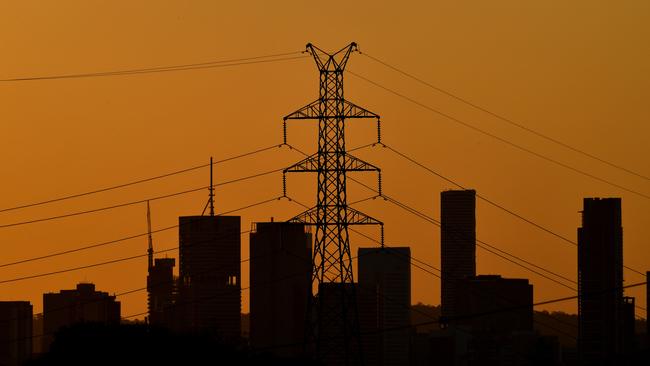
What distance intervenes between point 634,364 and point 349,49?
81539 millimetres

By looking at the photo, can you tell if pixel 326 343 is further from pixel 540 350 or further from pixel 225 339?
pixel 540 350

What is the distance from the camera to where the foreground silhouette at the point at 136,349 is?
112 m

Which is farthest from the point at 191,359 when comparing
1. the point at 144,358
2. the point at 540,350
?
the point at 540,350

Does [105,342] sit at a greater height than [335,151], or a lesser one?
lesser

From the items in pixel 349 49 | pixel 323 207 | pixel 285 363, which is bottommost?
pixel 285 363

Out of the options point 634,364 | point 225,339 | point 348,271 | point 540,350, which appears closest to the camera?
point 348,271

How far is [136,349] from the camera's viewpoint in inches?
4466

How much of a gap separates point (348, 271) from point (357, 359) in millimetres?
4974

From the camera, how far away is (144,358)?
111750 millimetres

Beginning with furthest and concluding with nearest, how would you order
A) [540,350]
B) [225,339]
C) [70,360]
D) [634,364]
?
[634,364]
[540,350]
[225,339]
[70,360]

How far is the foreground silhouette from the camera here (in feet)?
366

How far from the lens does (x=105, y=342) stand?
11381 centimetres

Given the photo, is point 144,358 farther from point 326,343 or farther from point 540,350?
point 540,350

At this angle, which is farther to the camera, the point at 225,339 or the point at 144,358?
the point at 225,339
